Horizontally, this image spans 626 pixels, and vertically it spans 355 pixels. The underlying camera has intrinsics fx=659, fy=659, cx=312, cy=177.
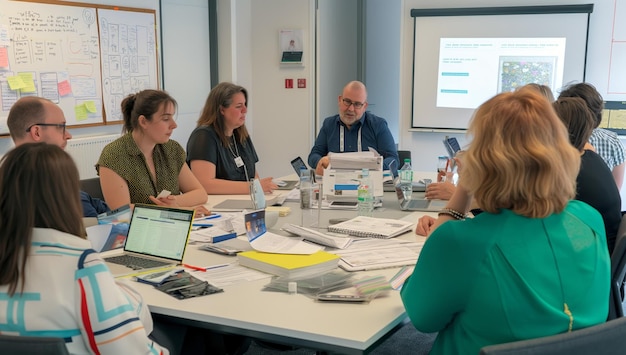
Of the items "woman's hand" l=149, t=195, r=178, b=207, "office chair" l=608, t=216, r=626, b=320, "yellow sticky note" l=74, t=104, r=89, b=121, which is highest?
"yellow sticky note" l=74, t=104, r=89, b=121

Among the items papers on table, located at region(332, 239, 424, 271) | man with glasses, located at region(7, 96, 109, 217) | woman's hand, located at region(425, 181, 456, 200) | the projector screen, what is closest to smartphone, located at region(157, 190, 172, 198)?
man with glasses, located at region(7, 96, 109, 217)

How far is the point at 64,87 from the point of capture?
4.93m

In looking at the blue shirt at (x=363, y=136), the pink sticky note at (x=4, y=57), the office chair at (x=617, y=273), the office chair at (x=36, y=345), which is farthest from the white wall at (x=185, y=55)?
the office chair at (x=36, y=345)

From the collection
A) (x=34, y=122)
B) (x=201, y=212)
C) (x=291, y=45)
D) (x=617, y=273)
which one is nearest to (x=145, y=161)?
(x=201, y=212)

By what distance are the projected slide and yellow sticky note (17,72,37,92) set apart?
3.76m

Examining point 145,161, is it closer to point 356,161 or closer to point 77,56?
point 356,161

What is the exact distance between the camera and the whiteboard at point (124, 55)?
210 inches

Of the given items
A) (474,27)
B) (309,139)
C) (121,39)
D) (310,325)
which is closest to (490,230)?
(310,325)

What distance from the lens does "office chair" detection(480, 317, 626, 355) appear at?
1.43 meters

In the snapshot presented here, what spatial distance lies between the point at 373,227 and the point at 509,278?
137cm

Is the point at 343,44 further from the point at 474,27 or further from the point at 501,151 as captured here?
the point at 501,151

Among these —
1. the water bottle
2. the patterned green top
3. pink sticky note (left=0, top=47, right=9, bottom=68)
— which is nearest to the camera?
the water bottle

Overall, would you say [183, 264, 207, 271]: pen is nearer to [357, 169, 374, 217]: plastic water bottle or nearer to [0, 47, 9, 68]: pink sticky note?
[357, 169, 374, 217]: plastic water bottle

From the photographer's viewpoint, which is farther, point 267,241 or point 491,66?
point 491,66
